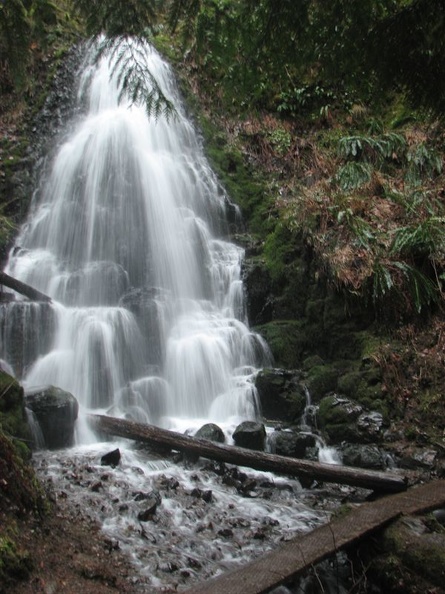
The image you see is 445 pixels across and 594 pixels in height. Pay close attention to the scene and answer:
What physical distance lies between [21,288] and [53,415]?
135 inches

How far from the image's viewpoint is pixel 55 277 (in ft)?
32.5

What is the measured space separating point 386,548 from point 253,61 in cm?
396

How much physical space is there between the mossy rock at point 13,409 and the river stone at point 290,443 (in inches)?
120

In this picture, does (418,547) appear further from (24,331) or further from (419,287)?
Result: (24,331)

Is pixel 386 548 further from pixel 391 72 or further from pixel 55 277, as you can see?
pixel 55 277

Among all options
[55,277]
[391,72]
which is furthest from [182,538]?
[55,277]

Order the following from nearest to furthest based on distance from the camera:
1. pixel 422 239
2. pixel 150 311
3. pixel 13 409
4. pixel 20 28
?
pixel 20 28, pixel 13 409, pixel 422 239, pixel 150 311

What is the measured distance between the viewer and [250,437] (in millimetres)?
6227

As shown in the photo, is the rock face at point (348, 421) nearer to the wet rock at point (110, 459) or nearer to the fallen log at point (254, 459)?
the fallen log at point (254, 459)

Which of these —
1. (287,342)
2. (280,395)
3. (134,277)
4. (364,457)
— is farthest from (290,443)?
(134,277)

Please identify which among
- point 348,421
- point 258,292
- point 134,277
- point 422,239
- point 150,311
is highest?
point 422,239

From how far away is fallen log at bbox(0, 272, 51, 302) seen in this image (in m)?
8.38

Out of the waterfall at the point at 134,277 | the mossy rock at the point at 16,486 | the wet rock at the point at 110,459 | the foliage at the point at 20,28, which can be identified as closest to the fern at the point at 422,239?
the waterfall at the point at 134,277

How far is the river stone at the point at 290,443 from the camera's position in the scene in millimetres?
6188
